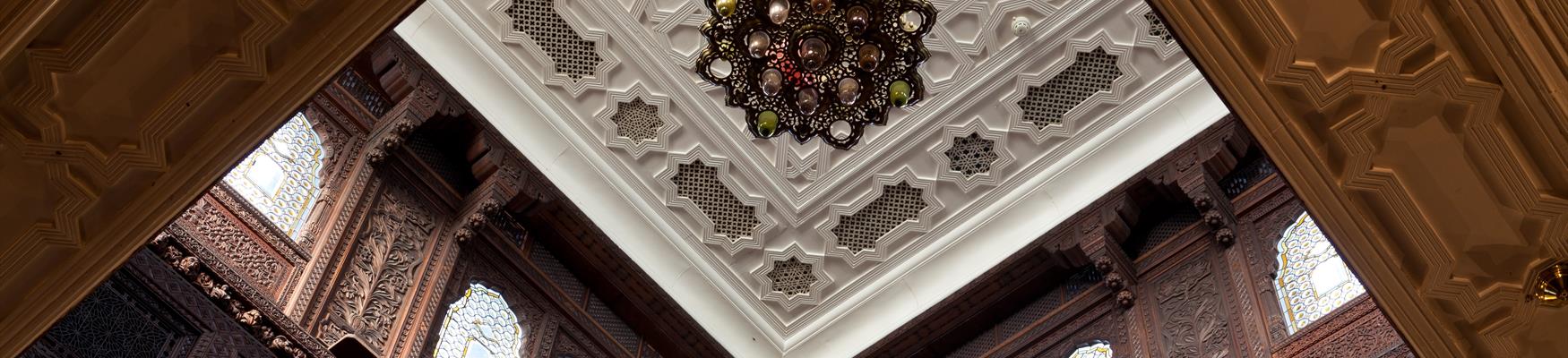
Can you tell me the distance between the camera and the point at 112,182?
159 inches

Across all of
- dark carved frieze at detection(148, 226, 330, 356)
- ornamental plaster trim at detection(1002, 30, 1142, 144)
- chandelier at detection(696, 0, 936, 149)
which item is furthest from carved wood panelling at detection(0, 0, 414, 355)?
ornamental plaster trim at detection(1002, 30, 1142, 144)

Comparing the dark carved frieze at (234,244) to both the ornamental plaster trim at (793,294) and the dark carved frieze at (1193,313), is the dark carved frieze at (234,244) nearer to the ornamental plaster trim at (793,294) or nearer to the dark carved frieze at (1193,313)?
the ornamental plaster trim at (793,294)

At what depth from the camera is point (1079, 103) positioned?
25.7 ft

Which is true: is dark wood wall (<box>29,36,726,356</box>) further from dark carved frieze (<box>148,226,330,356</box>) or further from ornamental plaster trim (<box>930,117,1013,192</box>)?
ornamental plaster trim (<box>930,117,1013,192</box>)

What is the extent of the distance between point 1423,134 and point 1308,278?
3000 mm

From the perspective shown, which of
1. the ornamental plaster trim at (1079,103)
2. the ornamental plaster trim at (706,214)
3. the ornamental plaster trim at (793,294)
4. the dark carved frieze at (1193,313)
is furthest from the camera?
the ornamental plaster trim at (793,294)

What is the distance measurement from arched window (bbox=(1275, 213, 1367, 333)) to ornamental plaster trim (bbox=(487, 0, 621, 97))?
11.0 feet

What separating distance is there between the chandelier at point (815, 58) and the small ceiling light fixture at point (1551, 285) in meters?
2.44

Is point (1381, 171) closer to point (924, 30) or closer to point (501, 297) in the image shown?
point (924, 30)

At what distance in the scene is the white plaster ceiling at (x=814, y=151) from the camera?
25.0 ft

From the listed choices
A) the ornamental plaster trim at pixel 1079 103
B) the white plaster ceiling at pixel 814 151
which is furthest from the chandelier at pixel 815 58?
the ornamental plaster trim at pixel 1079 103

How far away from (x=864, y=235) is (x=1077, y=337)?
1.34m

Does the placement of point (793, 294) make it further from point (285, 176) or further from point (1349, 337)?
point (1349, 337)

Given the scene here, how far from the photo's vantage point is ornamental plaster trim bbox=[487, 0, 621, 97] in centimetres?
762
